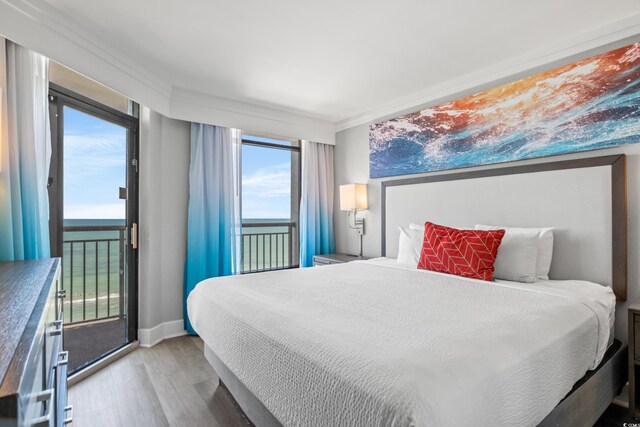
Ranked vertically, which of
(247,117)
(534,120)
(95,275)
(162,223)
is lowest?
(95,275)

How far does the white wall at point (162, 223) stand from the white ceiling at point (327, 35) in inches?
Result: 22.1

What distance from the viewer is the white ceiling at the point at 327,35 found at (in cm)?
205

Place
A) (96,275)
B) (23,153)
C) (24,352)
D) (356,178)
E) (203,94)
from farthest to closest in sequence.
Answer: (356,178)
(203,94)
(96,275)
(23,153)
(24,352)

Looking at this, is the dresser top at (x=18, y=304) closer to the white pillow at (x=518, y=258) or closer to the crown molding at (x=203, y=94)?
the crown molding at (x=203, y=94)

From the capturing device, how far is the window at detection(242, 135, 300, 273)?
4.22m

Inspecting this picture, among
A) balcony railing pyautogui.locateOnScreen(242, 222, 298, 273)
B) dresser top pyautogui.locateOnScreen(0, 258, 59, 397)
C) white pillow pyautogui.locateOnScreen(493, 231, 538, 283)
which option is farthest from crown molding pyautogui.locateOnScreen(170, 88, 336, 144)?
white pillow pyautogui.locateOnScreen(493, 231, 538, 283)

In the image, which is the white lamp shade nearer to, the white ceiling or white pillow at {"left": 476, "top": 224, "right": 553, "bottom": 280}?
the white ceiling

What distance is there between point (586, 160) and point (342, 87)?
2202 millimetres

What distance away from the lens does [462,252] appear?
8.07ft

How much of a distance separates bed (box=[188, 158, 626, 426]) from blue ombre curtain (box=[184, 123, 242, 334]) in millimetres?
1236

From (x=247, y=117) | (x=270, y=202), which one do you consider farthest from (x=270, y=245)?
(x=247, y=117)

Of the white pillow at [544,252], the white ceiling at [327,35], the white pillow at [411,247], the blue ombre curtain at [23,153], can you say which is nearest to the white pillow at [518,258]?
the white pillow at [544,252]

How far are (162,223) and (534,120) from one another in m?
3.59

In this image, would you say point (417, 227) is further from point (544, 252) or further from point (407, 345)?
point (407, 345)
